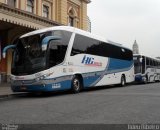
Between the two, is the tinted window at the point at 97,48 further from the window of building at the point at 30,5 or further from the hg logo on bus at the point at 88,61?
the window of building at the point at 30,5

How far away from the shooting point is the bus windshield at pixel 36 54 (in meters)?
16.2

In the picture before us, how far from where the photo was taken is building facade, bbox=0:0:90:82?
2273 centimetres

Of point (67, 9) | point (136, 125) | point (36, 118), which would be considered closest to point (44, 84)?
point (36, 118)

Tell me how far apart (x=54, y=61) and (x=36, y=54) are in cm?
94

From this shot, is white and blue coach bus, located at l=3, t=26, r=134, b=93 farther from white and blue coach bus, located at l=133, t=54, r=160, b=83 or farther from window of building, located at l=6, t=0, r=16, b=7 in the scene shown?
white and blue coach bus, located at l=133, t=54, r=160, b=83

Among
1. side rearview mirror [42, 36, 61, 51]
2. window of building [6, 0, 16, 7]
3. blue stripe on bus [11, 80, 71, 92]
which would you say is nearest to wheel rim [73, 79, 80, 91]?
blue stripe on bus [11, 80, 71, 92]

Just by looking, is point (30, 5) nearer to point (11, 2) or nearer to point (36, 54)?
point (11, 2)

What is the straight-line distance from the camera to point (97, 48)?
21.9 m

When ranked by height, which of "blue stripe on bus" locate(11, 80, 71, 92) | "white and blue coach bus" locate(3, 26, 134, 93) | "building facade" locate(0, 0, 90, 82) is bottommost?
"blue stripe on bus" locate(11, 80, 71, 92)

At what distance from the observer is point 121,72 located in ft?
86.7

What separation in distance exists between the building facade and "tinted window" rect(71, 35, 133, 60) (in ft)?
17.2

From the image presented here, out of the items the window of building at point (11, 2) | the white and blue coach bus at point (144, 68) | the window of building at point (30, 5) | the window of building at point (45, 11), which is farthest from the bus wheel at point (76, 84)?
the window of building at point (45, 11)

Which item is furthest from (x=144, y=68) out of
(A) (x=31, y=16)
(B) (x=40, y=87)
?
(B) (x=40, y=87)

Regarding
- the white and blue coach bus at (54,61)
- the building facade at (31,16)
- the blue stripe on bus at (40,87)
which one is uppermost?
the building facade at (31,16)
